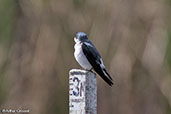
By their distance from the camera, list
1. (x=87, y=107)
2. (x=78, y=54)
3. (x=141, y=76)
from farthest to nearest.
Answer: (x=141, y=76)
(x=78, y=54)
(x=87, y=107)

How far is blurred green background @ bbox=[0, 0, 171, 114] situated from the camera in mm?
4039

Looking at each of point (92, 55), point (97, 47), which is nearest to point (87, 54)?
point (92, 55)

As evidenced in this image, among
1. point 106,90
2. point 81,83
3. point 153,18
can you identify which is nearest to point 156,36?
point 153,18

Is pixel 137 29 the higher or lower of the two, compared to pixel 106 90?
higher

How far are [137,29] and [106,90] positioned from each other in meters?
0.55

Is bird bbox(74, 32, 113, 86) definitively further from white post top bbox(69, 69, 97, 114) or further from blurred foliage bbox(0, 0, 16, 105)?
white post top bbox(69, 69, 97, 114)

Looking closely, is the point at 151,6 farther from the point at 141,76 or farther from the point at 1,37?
the point at 1,37

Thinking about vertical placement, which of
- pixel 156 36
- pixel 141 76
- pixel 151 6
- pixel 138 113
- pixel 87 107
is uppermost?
pixel 151 6

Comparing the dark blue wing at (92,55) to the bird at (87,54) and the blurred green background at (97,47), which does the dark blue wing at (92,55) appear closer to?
the bird at (87,54)

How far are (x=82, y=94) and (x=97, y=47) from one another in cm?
172

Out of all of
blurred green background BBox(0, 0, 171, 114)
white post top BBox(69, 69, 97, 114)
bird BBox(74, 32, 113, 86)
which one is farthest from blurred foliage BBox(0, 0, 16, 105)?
white post top BBox(69, 69, 97, 114)

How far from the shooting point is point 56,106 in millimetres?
4172

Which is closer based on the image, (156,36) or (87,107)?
(87,107)

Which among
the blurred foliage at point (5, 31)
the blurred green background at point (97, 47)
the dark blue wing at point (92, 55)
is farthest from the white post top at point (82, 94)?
the blurred foliage at point (5, 31)
